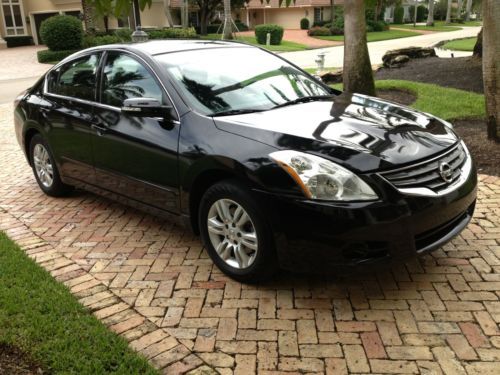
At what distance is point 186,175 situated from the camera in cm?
382

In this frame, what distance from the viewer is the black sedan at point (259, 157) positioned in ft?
10.3

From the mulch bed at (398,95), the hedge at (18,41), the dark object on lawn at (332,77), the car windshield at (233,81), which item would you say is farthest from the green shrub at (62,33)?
the car windshield at (233,81)

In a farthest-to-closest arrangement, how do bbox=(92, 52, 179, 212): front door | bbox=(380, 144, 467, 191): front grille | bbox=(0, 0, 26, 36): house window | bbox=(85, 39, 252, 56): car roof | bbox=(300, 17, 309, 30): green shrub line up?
1. bbox=(300, 17, 309, 30): green shrub
2. bbox=(0, 0, 26, 36): house window
3. bbox=(85, 39, 252, 56): car roof
4. bbox=(92, 52, 179, 212): front door
5. bbox=(380, 144, 467, 191): front grille

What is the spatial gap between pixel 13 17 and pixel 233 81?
4258 centimetres

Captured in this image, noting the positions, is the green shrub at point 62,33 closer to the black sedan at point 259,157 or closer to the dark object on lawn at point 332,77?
the dark object on lawn at point 332,77

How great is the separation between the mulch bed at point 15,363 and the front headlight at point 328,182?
1847 mm

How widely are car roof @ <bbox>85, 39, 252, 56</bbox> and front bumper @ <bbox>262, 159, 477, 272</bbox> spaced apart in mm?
1963

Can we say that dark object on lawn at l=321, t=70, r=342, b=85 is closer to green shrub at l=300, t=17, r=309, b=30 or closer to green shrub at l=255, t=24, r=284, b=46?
green shrub at l=255, t=24, r=284, b=46

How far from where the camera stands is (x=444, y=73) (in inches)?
474

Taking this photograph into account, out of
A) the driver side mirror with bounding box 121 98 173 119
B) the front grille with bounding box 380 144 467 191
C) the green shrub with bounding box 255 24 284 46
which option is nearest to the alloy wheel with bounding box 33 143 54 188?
the driver side mirror with bounding box 121 98 173 119

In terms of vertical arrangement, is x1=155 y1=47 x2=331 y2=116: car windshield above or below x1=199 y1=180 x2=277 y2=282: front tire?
above

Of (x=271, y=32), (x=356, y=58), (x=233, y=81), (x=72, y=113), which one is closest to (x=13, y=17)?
(x=271, y=32)

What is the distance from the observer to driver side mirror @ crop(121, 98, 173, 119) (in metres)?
3.94

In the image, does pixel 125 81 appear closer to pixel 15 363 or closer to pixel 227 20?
pixel 15 363
